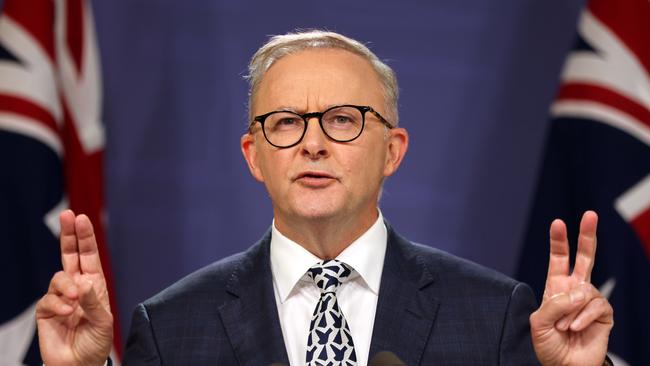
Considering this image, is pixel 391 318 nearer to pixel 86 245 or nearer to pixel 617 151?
pixel 86 245

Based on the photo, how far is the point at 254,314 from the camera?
2.20 m

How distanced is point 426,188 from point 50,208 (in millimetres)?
1373

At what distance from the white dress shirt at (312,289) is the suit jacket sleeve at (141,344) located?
0.29 meters

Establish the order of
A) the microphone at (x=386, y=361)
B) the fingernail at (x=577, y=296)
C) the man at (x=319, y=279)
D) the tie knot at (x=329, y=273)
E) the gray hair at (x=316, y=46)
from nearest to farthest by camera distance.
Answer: the microphone at (x=386, y=361) < the fingernail at (x=577, y=296) < the man at (x=319, y=279) < the tie knot at (x=329, y=273) < the gray hair at (x=316, y=46)

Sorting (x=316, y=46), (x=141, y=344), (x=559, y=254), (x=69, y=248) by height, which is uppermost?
(x=316, y=46)

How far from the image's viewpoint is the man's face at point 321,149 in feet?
7.13

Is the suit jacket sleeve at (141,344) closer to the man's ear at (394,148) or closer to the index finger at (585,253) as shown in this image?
the man's ear at (394,148)

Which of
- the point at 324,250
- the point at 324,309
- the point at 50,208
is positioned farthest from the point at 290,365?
the point at 50,208

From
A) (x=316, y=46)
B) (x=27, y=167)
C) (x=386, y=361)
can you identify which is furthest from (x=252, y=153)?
(x=27, y=167)

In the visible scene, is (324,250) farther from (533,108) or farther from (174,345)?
(533,108)

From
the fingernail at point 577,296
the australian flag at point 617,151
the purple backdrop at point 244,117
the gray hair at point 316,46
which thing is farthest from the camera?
the purple backdrop at point 244,117

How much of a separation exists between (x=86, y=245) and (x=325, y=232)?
0.55m

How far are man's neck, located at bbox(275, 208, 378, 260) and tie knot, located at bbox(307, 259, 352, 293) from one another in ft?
0.19

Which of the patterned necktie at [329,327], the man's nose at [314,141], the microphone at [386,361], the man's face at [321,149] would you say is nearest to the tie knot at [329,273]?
the patterned necktie at [329,327]
